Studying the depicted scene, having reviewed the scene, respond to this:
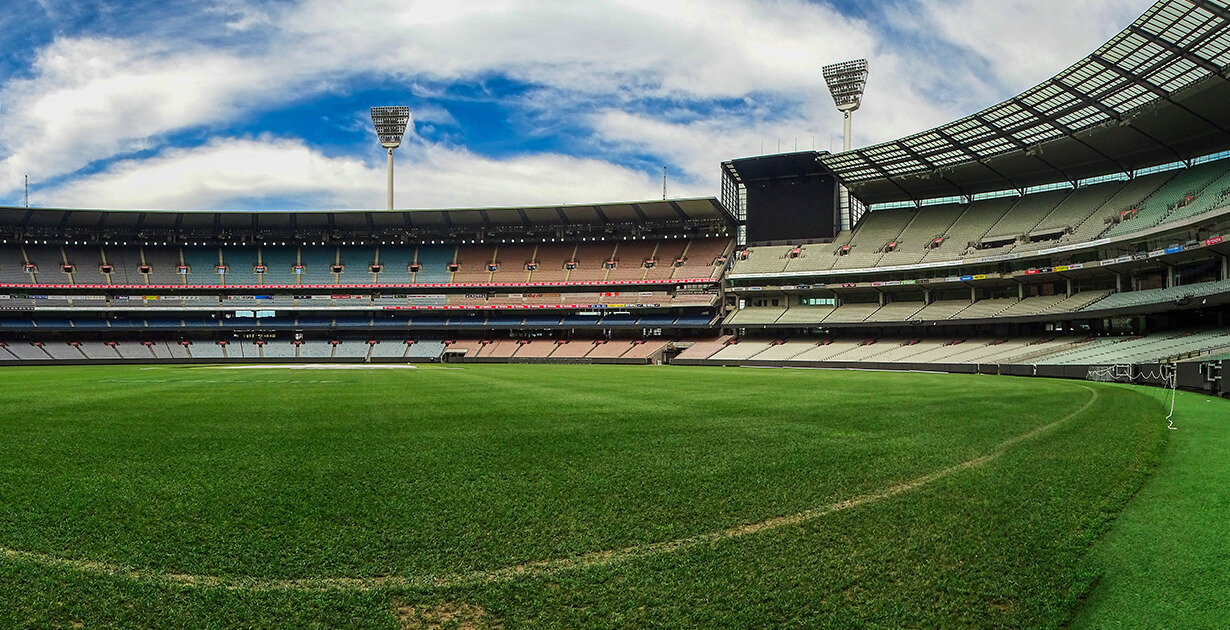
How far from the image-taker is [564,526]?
Result: 20.3 feet

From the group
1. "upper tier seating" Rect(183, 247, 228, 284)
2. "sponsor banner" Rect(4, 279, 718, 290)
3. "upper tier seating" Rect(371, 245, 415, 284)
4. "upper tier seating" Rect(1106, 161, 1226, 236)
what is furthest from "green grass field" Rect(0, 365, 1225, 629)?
"upper tier seating" Rect(183, 247, 228, 284)

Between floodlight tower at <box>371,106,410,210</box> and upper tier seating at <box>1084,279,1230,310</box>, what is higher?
floodlight tower at <box>371,106,410,210</box>

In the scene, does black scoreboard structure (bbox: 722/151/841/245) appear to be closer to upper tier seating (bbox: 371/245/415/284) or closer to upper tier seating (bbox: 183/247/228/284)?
upper tier seating (bbox: 371/245/415/284)

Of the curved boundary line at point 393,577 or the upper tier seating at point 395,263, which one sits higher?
the upper tier seating at point 395,263

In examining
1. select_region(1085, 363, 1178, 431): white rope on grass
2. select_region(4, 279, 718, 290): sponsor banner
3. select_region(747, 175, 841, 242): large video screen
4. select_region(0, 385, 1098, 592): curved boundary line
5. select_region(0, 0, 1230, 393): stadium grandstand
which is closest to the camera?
select_region(0, 385, 1098, 592): curved boundary line

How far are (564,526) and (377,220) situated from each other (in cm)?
8647

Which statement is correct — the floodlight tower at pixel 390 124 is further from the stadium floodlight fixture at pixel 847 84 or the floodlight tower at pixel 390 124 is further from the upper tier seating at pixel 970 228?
the upper tier seating at pixel 970 228

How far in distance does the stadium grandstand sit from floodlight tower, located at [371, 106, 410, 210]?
35.4 feet

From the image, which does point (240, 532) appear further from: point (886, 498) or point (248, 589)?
point (886, 498)

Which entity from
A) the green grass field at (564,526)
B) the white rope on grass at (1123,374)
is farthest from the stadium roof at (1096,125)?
the green grass field at (564,526)

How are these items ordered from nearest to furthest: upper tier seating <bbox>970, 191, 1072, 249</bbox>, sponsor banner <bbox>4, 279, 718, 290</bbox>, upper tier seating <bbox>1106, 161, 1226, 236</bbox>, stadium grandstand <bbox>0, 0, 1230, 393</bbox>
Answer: stadium grandstand <bbox>0, 0, 1230, 393</bbox> < upper tier seating <bbox>1106, 161, 1226, 236</bbox> < upper tier seating <bbox>970, 191, 1072, 249</bbox> < sponsor banner <bbox>4, 279, 718, 290</bbox>

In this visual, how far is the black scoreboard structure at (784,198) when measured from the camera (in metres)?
75.8

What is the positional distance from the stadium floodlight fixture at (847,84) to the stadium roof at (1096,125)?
26.5 feet

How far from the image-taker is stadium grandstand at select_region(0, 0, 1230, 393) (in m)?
47.0
